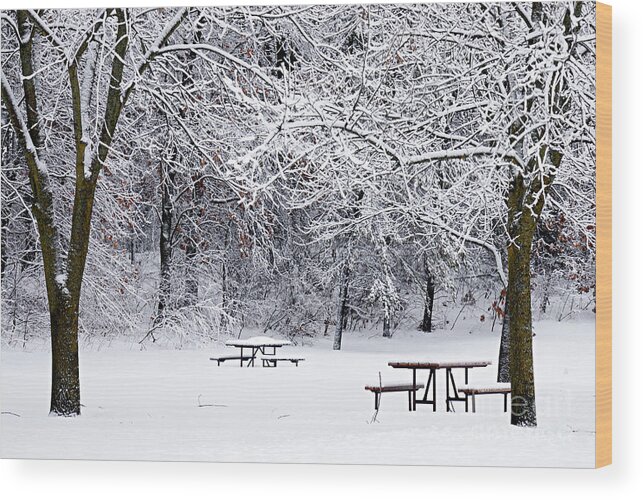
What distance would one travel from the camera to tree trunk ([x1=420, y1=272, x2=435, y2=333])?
7.03 meters

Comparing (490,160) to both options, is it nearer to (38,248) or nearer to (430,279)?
(430,279)

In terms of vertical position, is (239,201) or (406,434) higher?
(239,201)

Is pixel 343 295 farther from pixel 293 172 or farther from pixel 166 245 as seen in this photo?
pixel 166 245

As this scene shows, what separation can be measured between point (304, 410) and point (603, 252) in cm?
205

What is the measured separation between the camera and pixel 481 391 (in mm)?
6922

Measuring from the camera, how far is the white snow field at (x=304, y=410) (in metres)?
6.72

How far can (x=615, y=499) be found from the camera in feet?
21.3

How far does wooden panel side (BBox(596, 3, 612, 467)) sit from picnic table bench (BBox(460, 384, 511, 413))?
575mm

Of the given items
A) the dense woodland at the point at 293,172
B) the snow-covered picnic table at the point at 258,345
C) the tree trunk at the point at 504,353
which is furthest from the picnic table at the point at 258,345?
the tree trunk at the point at 504,353

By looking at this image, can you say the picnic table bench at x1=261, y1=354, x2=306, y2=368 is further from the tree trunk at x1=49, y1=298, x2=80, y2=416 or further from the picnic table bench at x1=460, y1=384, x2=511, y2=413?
the tree trunk at x1=49, y1=298, x2=80, y2=416

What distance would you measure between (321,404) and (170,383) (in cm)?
97

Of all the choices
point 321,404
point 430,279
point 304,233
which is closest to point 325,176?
point 304,233

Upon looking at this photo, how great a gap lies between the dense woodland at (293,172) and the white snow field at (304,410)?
13 cm

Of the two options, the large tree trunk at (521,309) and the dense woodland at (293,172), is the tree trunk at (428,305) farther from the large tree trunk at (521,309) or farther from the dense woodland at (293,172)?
the large tree trunk at (521,309)
